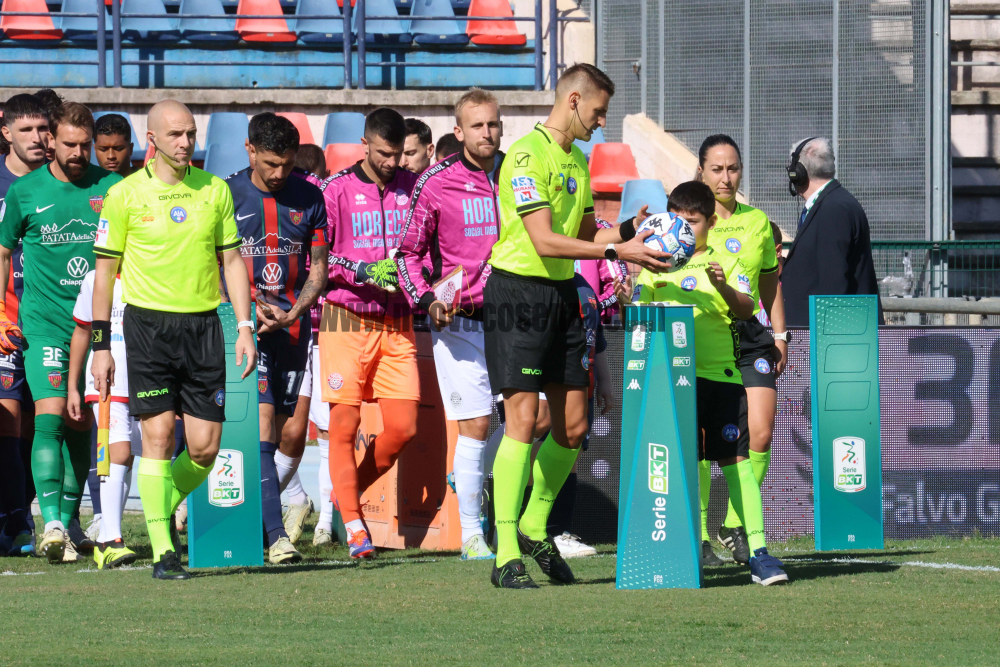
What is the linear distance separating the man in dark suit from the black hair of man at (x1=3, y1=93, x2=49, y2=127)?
4.45 meters

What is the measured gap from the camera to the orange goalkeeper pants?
23.6 ft

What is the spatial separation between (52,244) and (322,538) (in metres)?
2.31

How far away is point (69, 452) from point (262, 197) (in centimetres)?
194

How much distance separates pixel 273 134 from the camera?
6914mm

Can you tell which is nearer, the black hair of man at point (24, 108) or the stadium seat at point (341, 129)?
the black hair of man at point (24, 108)

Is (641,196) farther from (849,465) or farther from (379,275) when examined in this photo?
(849,465)

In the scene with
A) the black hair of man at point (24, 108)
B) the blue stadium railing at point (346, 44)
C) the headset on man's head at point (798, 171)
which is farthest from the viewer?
the blue stadium railing at point (346, 44)

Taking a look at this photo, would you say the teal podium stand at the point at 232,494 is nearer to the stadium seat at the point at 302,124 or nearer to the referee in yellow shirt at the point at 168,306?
the referee in yellow shirt at the point at 168,306

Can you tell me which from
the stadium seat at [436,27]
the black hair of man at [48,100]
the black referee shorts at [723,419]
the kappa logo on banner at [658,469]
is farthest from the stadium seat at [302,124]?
the kappa logo on banner at [658,469]

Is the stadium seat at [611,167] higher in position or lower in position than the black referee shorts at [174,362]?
higher

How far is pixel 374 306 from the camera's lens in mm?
7320

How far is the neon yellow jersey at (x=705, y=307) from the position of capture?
5.94 meters

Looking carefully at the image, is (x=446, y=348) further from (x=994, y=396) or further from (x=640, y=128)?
(x=640, y=128)

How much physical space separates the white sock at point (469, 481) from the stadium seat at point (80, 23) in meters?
11.1
